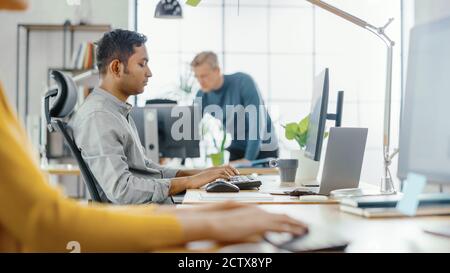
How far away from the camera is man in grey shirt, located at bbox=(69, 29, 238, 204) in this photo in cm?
162

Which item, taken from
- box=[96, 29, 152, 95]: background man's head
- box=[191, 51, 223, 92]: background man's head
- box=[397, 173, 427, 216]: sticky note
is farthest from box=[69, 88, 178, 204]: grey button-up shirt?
box=[191, 51, 223, 92]: background man's head

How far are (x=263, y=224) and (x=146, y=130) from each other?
85.3 inches

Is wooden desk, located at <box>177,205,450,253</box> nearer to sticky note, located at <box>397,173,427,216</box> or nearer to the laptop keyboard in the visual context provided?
sticky note, located at <box>397,173,427,216</box>

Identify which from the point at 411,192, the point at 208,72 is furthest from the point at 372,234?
the point at 208,72

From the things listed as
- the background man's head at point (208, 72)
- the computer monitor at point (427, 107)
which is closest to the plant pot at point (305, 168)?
the computer monitor at point (427, 107)

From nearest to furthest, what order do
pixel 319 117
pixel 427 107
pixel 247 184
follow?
pixel 427 107 < pixel 319 117 < pixel 247 184

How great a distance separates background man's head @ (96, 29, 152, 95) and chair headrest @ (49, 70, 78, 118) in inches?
9.1

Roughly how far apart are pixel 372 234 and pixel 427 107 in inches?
8.2

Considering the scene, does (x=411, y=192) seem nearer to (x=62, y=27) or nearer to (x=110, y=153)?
(x=110, y=153)

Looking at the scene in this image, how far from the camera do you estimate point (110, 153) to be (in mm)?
1621

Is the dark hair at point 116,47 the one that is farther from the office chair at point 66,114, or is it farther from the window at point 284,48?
the window at point 284,48

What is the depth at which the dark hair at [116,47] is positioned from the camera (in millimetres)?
1877

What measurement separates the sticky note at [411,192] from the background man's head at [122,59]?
1.11 m
